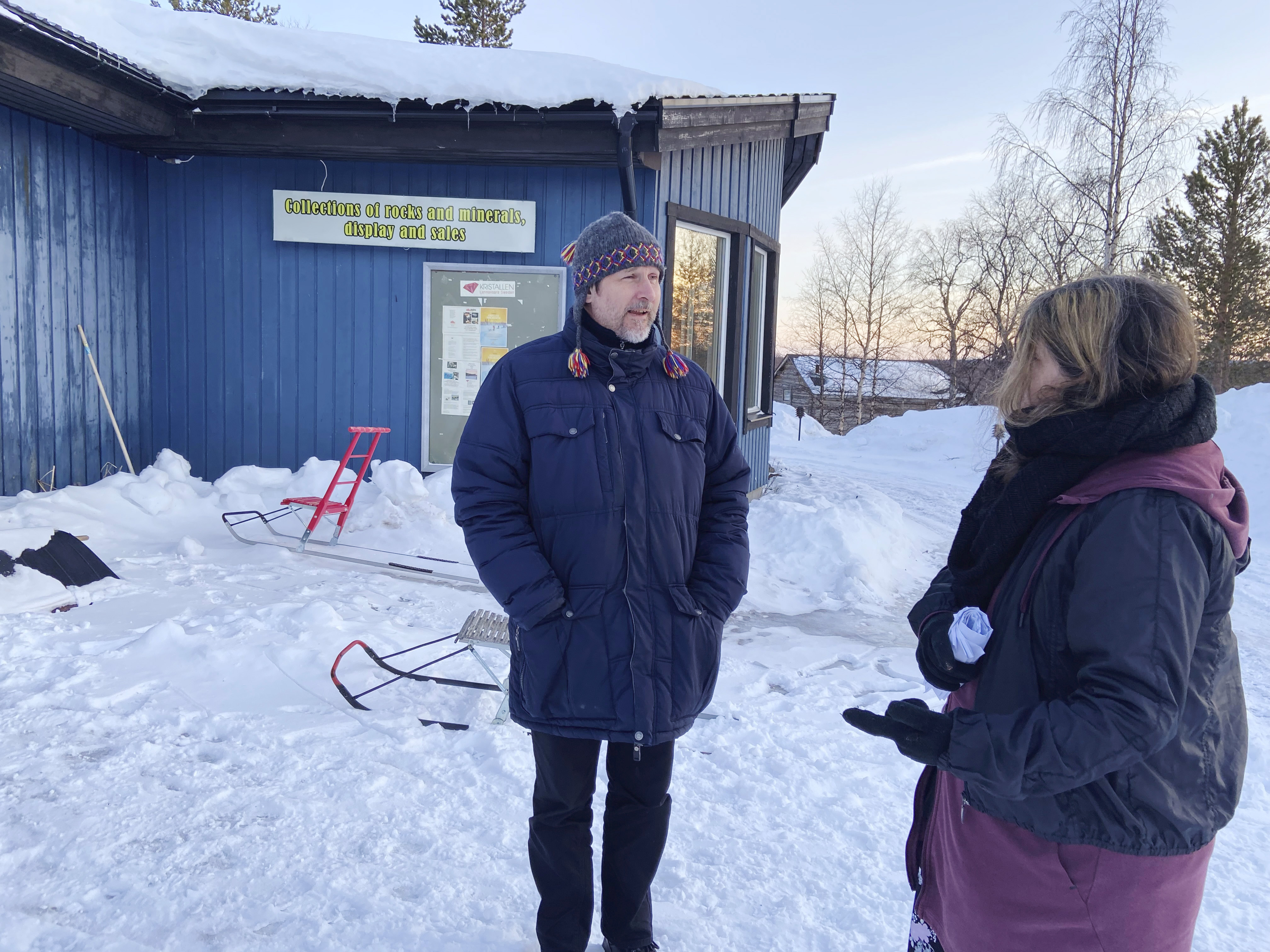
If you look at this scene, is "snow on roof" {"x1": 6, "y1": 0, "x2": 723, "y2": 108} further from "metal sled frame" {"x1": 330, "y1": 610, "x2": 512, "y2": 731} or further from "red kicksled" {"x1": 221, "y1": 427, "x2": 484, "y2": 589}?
"metal sled frame" {"x1": 330, "y1": 610, "x2": 512, "y2": 731}

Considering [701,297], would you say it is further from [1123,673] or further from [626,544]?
[1123,673]

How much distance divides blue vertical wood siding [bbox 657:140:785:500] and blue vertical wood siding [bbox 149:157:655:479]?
0.73 metres

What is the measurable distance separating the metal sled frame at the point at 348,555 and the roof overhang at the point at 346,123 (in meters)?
3.02

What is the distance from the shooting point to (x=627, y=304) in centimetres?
214

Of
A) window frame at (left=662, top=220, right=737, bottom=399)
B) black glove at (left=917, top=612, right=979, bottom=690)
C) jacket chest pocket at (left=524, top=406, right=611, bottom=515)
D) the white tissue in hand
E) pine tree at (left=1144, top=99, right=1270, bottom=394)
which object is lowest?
black glove at (left=917, top=612, right=979, bottom=690)

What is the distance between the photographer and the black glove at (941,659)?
60.4 inches

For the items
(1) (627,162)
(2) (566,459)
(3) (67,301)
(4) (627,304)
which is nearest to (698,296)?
(1) (627,162)

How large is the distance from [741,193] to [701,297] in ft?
4.04

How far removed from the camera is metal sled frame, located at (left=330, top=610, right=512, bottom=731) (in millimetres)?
3363

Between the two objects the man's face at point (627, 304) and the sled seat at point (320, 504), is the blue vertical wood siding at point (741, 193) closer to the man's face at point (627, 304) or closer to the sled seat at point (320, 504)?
the sled seat at point (320, 504)

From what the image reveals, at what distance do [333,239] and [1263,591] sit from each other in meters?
7.98

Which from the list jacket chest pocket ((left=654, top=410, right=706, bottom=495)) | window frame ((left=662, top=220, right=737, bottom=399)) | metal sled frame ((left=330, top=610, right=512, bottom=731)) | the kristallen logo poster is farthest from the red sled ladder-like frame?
jacket chest pocket ((left=654, top=410, right=706, bottom=495))

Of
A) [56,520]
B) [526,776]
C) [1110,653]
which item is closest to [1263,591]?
[526,776]

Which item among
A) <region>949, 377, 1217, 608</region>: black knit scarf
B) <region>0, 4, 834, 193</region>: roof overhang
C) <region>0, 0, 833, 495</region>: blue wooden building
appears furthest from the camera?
<region>0, 0, 833, 495</region>: blue wooden building
